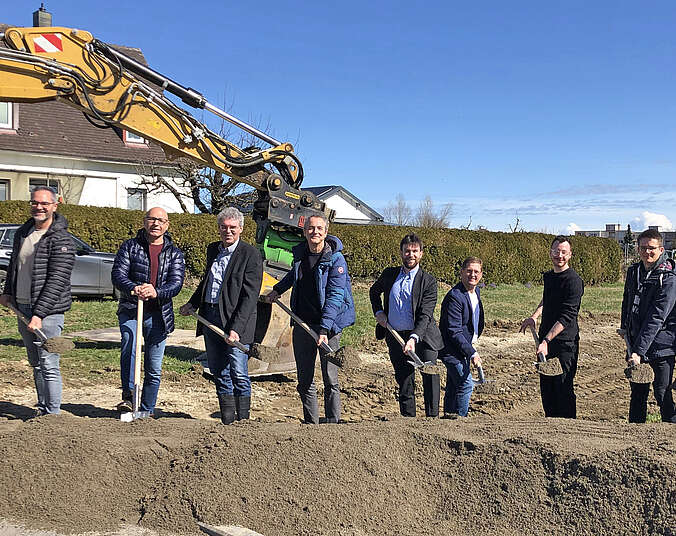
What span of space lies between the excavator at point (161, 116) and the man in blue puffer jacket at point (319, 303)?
0.50m

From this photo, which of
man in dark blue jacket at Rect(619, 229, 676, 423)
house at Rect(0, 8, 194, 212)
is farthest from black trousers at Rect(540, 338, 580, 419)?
house at Rect(0, 8, 194, 212)

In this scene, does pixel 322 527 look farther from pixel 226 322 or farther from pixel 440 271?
pixel 440 271

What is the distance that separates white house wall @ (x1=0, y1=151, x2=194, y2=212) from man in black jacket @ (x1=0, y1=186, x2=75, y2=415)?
17423mm

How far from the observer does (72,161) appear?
22391mm

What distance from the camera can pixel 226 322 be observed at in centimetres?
539

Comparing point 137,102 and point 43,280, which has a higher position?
point 137,102

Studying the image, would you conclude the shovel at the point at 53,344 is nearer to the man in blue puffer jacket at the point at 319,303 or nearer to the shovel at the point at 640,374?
the man in blue puffer jacket at the point at 319,303

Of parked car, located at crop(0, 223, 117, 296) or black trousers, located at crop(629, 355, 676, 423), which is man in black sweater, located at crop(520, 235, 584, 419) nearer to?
black trousers, located at crop(629, 355, 676, 423)

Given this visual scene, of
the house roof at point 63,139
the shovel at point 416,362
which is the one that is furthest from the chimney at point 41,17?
the shovel at point 416,362

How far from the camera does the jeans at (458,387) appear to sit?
5566 mm

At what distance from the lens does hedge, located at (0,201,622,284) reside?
16.6m

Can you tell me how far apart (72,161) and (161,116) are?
1667 cm

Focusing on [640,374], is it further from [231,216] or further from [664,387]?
[231,216]

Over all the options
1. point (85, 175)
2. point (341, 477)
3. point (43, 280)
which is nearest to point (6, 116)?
point (85, 175)
